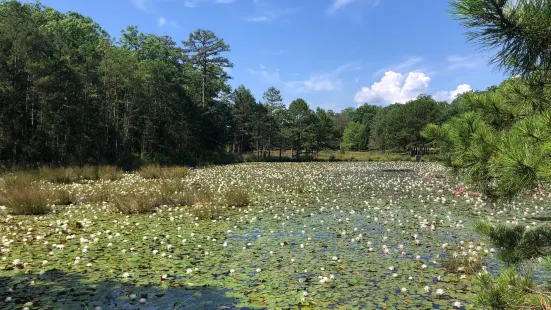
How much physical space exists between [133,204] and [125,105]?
32534 mm

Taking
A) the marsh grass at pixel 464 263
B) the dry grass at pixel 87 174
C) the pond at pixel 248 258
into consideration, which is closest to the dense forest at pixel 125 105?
the dry grass at pixel 87 174

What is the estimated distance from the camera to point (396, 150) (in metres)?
72.1


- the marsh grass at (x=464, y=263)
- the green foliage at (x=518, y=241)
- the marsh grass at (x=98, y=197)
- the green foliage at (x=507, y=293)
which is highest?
the green foliage at (x=518, y=241)

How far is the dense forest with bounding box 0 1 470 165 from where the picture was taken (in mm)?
26719

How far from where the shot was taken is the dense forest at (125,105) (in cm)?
2672

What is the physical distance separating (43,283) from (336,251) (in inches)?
232

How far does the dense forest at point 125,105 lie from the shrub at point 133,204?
18.0 m

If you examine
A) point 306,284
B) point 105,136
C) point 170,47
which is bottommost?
point 306,284

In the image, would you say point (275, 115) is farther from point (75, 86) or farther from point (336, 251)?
point (336, 251)

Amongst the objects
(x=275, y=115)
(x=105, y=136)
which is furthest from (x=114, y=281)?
(x=275, y=115)

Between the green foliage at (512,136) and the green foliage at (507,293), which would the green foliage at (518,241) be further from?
the green foliage at (507,293)

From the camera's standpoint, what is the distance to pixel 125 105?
4100 centimetres

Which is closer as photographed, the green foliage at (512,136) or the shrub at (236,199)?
the green foliage at (512,136)

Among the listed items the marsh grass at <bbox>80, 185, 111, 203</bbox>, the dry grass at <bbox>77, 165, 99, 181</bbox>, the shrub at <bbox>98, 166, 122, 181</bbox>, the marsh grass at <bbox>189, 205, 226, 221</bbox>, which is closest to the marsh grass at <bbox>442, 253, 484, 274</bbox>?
the marsh grass at <bbox>189, 205, 226, 221</bbox>
